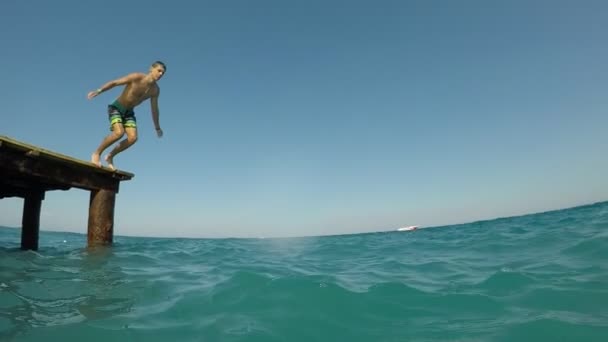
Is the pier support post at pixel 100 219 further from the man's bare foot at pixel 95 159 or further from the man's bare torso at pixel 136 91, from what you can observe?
the man's bare torso at pixel 136 91

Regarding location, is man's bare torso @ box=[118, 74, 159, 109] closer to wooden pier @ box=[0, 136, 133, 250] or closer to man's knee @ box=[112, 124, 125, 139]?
man's knee @ box=[112, 124, 125, 139]

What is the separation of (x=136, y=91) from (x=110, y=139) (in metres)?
1.22

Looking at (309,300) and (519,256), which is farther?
(519,256)

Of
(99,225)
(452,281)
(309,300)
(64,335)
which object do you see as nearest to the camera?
(64,335)

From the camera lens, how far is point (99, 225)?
6812mm

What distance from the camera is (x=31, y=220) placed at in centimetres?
819

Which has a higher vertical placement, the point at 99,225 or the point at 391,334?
the point at 99,225

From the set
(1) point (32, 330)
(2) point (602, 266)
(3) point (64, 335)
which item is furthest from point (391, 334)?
(2) point (602, 266)

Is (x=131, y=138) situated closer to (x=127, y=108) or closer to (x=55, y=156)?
(x=127, y=108)

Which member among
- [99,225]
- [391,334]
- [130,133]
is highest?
[130,133]

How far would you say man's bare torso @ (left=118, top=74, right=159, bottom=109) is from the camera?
703 cm

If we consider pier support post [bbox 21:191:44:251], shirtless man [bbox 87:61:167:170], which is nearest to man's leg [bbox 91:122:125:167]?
shirtless man [bbox 87:61:167:170]

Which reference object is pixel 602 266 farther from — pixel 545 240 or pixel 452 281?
pixel 545 240

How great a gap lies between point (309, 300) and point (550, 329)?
203 centimetres
